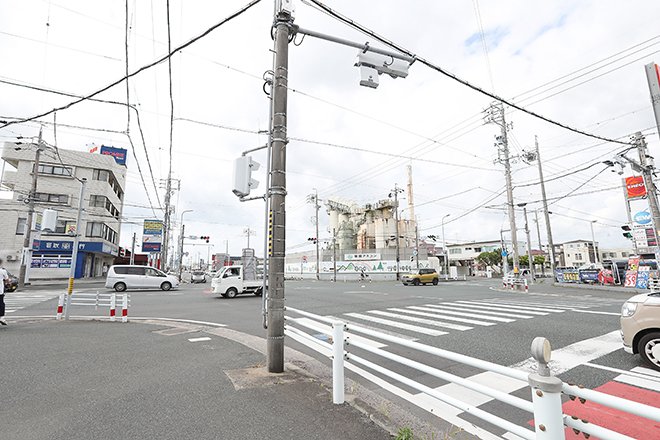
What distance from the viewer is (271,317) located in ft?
A: 15.4

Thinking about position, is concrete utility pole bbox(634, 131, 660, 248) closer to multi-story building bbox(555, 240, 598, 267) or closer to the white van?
the white van

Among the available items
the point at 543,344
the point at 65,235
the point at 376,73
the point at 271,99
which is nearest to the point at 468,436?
the point at 543,344

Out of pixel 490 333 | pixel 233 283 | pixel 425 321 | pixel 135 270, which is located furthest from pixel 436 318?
pixel 135 270

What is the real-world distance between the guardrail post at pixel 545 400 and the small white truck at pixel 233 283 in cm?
1866

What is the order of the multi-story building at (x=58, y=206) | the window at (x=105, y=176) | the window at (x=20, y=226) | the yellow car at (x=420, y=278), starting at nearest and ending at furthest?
1. the yellow car at (x=420, y=278)
2. the multi-story building at (x=58, y=206)
3. the window at (x=20, y=226)
4. the window at (x=105, y=176)

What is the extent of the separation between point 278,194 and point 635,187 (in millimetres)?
26293

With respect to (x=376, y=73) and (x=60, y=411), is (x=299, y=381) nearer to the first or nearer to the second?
(x=60, y=411)

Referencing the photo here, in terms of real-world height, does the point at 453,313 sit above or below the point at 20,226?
below

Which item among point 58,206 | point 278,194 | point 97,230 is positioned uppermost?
point 58,206

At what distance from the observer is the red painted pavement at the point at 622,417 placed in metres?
3.23

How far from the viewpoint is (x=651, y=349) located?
5105mm

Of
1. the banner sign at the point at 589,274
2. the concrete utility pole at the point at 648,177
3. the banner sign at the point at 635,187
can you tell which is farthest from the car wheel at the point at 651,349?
the banner sign at the point at 589,274

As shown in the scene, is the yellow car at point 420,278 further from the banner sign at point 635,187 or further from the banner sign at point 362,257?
the banner sign at point 362,257

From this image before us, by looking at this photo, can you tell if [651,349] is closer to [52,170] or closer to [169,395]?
[169,395]
